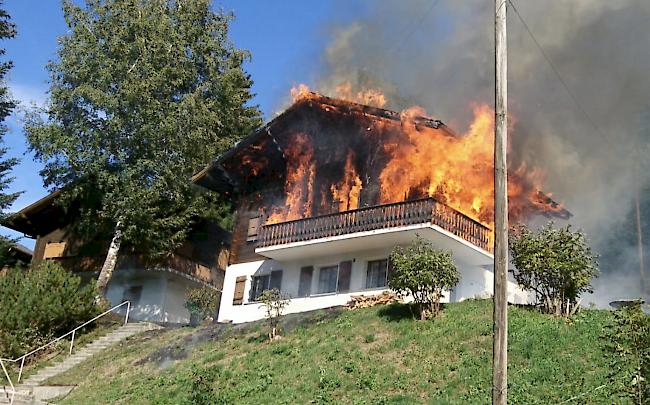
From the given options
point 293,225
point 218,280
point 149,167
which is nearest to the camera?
point 293,225

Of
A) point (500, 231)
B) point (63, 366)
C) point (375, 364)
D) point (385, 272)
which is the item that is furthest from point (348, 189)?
point (500, 231)

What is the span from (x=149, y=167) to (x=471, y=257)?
17044 mm

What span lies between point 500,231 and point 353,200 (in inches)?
847

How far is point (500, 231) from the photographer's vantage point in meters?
10.8

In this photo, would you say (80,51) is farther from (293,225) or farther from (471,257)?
(471,257)

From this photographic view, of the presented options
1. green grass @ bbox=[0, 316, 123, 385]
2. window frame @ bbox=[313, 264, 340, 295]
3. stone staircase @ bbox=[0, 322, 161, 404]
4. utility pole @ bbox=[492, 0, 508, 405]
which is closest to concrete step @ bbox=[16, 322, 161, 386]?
stone staircase @ bbox=[0, 322, 161, 404]

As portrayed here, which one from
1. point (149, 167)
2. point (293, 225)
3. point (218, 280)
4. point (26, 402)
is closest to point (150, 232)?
point (149, 167)

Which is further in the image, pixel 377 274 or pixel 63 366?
pixel 377 274

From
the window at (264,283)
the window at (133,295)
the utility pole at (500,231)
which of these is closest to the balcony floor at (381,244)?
the window at (264,283)

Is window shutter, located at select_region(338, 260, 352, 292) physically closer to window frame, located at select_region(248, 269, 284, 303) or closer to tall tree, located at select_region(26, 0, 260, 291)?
window frame, located at select_region(248, 269, 284, 303)

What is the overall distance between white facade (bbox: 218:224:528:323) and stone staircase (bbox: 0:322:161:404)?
13.8ft

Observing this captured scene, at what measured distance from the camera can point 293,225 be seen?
32.0m

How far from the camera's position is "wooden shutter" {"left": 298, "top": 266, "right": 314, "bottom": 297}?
1270 inches

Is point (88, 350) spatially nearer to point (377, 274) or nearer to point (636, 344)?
point (377, 274)
